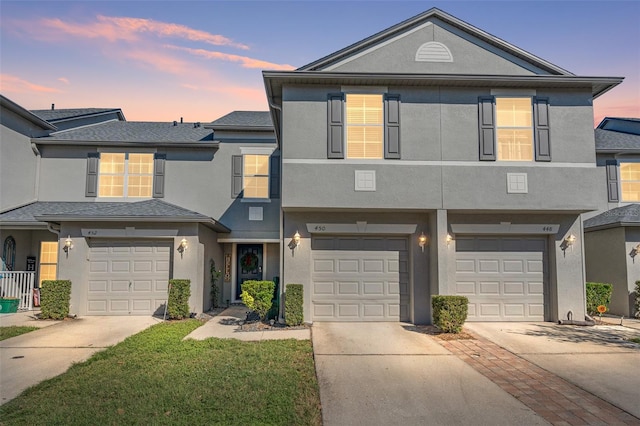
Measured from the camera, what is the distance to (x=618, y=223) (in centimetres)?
1223

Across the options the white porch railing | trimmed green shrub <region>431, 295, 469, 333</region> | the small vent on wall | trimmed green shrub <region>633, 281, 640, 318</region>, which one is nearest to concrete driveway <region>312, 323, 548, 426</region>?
trimmed green shrub <region>431, 295, 469, 333</region>

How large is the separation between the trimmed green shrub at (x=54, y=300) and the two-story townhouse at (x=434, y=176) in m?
6.30

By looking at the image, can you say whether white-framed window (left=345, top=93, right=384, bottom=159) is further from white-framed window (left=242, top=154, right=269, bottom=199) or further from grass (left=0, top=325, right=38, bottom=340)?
grass (left=0, top=325, right=38, bottom=340)

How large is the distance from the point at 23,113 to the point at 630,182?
867 inches

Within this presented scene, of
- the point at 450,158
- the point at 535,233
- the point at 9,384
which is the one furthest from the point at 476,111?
the point at 9,384

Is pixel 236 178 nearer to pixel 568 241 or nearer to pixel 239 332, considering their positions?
pixel 239 332

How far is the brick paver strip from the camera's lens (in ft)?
16.4

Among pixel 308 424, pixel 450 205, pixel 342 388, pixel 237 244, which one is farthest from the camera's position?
pixel 237 244

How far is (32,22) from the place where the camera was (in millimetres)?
10852

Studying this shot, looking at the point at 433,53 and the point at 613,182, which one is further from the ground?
the point at 433,53

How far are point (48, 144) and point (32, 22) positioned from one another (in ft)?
18.3

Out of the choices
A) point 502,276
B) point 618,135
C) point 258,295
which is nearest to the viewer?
point 258,295

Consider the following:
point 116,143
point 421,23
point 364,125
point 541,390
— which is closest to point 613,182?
point 421,23

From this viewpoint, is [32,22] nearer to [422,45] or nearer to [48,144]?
[48,144]
